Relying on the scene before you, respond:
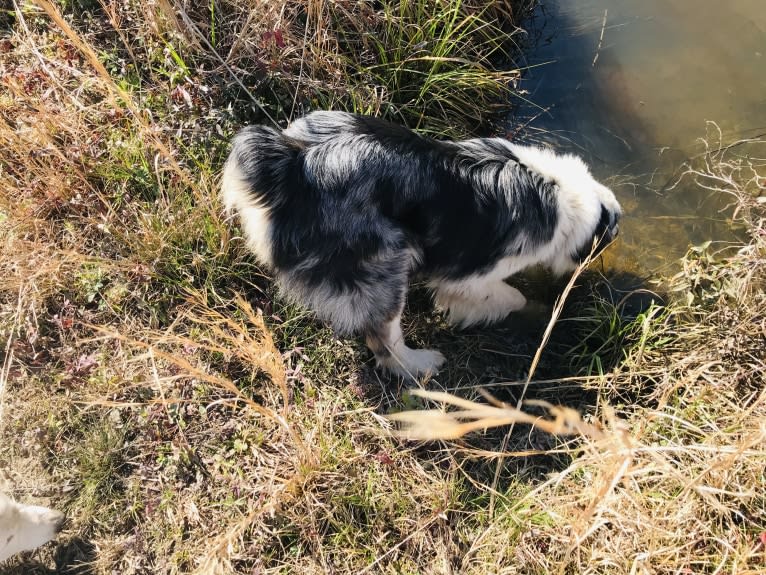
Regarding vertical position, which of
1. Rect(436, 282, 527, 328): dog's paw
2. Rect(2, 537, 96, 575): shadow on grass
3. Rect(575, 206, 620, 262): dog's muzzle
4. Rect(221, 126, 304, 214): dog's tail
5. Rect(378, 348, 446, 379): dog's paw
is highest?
Rect(221, 126, 304, 214): dog's tail

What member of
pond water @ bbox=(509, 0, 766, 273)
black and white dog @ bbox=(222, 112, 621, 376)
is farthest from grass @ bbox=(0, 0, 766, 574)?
black and white dog @ bbox=(222, 112, 621, 376)

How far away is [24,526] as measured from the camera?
2.24m

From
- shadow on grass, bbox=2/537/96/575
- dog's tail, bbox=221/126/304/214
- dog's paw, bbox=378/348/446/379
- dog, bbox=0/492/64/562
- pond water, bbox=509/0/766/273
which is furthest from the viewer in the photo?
pond water, bbox=509/0/766/273

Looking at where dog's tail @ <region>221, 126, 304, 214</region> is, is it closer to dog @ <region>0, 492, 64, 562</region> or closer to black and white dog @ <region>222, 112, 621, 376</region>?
black and white dog @ <region>222, 112, 621, 376</region>

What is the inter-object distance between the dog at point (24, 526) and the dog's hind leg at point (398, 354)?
160cm

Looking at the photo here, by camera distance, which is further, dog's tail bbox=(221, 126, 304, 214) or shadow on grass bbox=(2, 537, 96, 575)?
shadow on grass bbox=(2, 537, 96, 575)

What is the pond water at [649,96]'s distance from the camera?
332cm

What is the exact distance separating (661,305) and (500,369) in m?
0.96

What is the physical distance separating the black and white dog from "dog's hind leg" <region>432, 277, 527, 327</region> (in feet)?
0.05

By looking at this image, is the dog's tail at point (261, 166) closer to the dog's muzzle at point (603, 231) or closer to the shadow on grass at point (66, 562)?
the dog's muzzle at point (603, 231)

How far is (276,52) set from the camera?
3025mm

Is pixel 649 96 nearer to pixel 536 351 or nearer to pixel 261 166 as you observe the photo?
pixel 536 351

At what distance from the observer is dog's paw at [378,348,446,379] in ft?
8.86

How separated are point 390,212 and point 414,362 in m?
0.93
